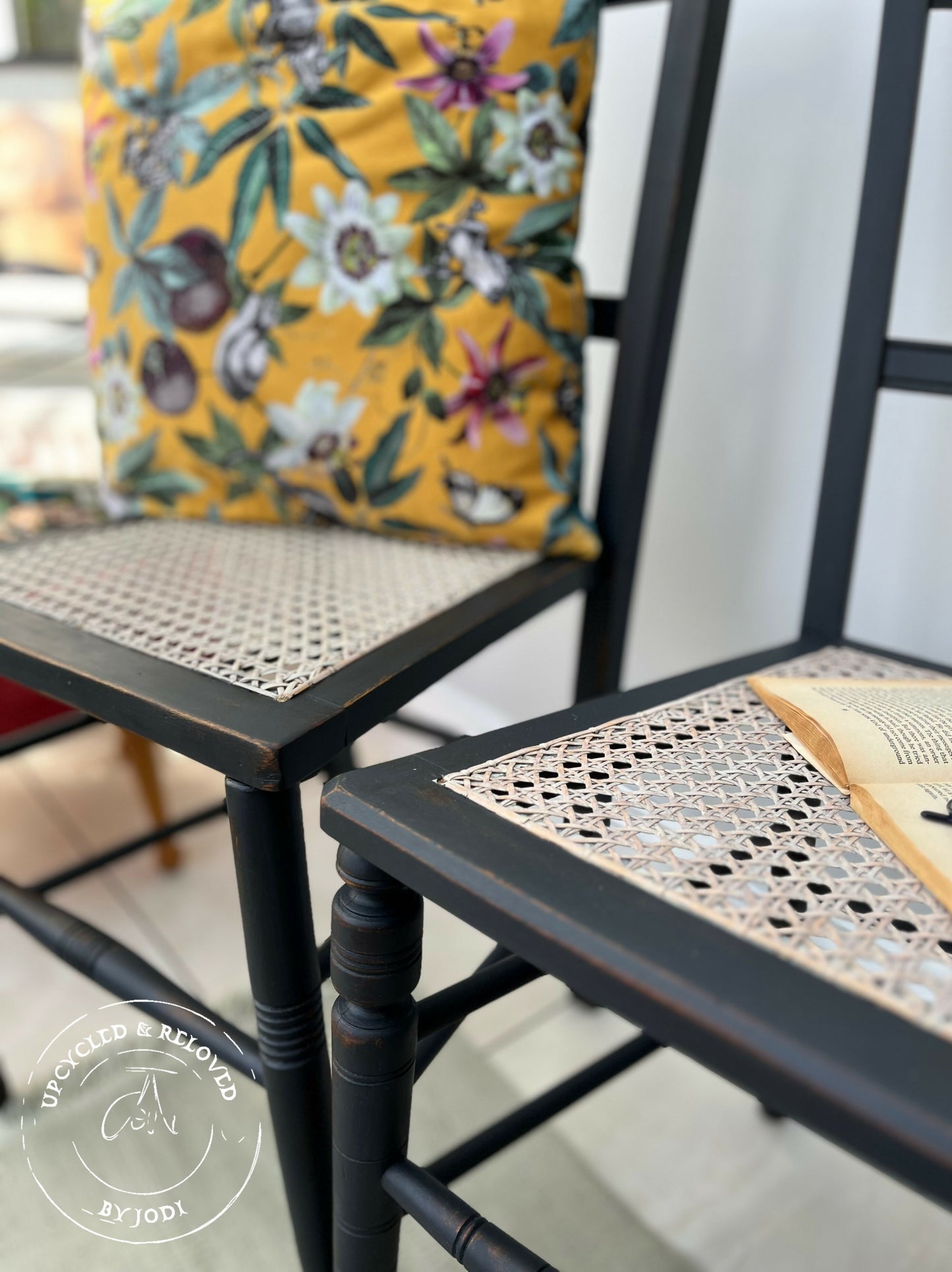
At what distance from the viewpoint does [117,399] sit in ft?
2.47

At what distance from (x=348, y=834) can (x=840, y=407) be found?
42cm

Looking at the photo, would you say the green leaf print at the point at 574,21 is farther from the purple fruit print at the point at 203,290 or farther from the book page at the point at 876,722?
the book page at the point at 876,722

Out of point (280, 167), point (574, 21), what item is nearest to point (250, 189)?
point (280, 167)

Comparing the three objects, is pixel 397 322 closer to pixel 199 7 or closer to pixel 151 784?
pixel 199 7

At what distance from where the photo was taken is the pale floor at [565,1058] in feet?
2.31

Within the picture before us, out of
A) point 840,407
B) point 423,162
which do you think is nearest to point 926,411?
point 840,407

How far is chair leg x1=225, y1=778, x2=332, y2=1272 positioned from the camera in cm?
46

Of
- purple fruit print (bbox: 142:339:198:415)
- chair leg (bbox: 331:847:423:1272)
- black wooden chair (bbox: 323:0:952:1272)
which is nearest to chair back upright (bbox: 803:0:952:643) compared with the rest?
black wooden chair (bbox: 323:0:952:1272)

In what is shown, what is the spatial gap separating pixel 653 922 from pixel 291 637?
285mm

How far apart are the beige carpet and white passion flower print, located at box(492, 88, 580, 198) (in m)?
0.70

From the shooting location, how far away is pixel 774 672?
0.54 metres

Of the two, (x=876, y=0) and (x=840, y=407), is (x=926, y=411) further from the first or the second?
(x=876, y=0)

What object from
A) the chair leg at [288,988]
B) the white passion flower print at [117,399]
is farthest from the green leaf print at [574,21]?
the chair leg at [288,988]

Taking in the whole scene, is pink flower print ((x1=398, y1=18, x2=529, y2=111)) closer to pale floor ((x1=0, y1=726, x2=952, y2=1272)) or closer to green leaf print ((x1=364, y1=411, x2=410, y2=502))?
green leaf print ((x1=364, y1=411, x2=410, y2=502))
